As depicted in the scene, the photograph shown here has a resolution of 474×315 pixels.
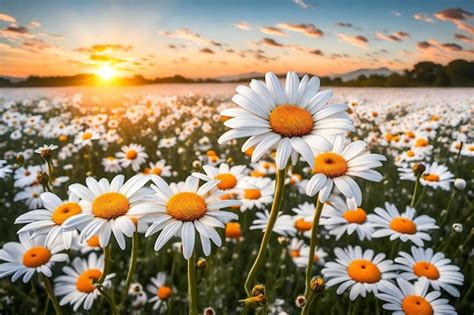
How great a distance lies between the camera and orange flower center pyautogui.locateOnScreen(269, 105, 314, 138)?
1.44m

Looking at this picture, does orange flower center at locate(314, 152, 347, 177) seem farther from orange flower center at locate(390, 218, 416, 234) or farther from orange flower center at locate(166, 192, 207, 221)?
orange flower center at locate(390, 218, 416, 234)

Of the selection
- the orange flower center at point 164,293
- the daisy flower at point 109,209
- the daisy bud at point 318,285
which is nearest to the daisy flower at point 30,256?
the daisy flower at point 109,209

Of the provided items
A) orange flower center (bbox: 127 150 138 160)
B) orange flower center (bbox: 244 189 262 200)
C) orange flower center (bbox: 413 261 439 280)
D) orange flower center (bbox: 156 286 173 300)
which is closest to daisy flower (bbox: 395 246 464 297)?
orange flower center (bbox: 413 261 439 280)

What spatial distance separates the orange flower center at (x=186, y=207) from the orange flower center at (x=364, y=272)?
3.80 feet

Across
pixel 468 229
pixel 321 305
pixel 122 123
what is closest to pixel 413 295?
pixel 321 305

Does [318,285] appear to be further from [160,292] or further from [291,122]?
[160,292]

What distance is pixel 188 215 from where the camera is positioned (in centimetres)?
144

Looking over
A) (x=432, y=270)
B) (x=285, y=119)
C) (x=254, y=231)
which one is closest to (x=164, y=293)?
(x=254, y=231)

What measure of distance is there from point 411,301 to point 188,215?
136 cm

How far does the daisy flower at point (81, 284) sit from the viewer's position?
2.44 meters

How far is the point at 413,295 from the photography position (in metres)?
2.16

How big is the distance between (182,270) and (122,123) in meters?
6.78

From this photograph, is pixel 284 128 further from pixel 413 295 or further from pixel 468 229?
pixel 468 229

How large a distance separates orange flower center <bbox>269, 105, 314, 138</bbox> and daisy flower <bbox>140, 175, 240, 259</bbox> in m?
0.30
